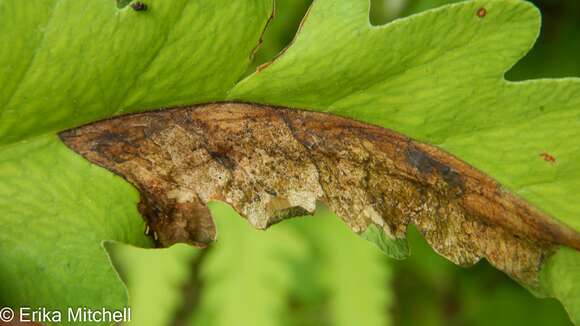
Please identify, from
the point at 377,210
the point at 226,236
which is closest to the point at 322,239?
the point at 226,236

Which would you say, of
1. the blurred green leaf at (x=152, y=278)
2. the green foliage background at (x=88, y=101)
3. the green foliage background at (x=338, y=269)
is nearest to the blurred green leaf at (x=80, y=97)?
the green foliage background at (x=88, y=101)

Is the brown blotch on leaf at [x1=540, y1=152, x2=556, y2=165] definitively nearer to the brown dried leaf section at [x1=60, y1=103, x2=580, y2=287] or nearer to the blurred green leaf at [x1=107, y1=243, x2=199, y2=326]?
the brown dried leaf section at [x1=60, y1=103, x2=580, y2=287]

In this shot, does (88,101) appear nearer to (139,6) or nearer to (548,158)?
(139,6)

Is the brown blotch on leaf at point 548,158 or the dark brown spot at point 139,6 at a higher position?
the dark brown spot at point 139,6

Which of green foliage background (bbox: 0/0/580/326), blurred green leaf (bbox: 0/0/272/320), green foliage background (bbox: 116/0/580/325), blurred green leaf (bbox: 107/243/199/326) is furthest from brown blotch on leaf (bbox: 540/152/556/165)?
blurred green leaf (bbox: 107/243/199/326)

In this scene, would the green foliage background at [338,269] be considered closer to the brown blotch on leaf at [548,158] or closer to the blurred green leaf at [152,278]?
the blurred green leaf at [152,278]

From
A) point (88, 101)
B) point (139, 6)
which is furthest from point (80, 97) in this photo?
point (139, 6)
